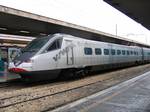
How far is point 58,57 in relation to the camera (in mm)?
16312

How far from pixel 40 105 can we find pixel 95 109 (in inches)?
80.5

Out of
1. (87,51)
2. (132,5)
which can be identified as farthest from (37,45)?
(132,5)

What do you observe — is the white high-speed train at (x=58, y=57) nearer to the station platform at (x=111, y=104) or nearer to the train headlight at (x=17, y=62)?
the train headlight at (x=17, y=62)

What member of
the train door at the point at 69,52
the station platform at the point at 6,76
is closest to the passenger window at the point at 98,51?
the train door at the point at 69,52

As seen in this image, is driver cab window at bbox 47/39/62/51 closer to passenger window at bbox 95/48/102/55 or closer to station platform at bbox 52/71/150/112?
station platform at bbox 52/71/150/112

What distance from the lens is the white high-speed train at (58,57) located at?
48.8ft

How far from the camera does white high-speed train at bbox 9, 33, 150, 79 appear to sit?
14.9 meters

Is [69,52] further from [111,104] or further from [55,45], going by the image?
[111,104]

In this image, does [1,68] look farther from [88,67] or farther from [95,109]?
[95,109]

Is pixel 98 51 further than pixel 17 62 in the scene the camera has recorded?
Yes

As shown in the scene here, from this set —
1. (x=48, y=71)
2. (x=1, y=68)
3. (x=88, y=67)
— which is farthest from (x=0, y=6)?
(x=88, y=67)

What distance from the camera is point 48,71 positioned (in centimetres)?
1559

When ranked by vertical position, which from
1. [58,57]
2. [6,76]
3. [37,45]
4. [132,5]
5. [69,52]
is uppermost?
[132,5]

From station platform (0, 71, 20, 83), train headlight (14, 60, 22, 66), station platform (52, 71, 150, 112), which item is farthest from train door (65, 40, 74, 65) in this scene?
station platform (52, 71, 150, 112)
